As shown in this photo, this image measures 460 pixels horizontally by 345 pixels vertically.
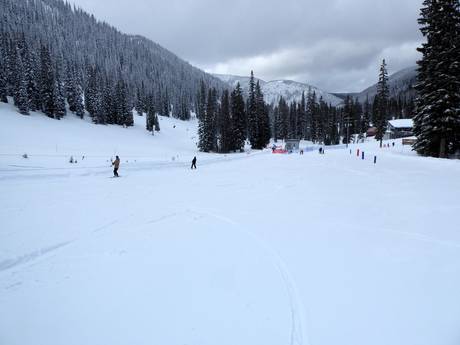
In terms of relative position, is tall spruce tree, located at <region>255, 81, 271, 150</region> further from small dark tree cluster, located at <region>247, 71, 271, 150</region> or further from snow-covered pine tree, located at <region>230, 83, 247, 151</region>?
snow-covered pine tree, located at <region>230, 83, 247, 151</region>

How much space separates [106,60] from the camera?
148750 millimetres

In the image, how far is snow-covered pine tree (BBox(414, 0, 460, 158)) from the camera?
26172 mm

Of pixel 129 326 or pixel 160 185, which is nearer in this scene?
pixel 129 326

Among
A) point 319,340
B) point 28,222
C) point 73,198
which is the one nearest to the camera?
point 319,340

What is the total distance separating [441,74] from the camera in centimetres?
2648

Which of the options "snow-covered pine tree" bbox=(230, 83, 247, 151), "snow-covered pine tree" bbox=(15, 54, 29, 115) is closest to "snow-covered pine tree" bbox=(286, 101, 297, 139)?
"snow-covered pine tree" bbox=(230, 83, 247, 151)

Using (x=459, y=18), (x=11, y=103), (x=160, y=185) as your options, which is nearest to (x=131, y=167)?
(x=160, y=185)

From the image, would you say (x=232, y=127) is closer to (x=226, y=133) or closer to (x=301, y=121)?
(x=226, y=133)

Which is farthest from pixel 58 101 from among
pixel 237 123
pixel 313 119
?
pixel 313 119

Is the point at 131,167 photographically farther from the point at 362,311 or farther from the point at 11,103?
the point at 11,103

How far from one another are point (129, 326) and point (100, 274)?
1.95 m

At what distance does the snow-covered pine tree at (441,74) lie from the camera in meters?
26.2

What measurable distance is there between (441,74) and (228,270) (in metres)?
31.3

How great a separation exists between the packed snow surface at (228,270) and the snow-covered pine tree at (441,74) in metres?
17.4
